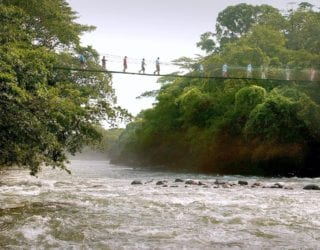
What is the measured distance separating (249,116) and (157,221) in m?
19.2

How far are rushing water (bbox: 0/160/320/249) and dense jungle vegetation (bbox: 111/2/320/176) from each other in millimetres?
11185

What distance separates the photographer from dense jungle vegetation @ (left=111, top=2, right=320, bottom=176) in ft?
82.4

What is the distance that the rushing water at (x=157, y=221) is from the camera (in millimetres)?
6355

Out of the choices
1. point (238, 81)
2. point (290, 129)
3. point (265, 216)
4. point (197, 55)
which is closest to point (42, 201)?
point (265, 216)

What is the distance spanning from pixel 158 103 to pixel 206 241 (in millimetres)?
31846

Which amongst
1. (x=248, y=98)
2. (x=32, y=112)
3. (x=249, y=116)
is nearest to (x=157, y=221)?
(x=32, y=112)

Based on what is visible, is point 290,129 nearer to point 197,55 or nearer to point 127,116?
point 127,116

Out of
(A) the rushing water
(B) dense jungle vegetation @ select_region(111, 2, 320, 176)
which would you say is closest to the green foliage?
→ (B) dense jungle vegetation @ select_region(111, 2, 320, 176)

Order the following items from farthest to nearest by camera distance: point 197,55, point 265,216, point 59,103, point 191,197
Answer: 1. point 197,55
2. point 191,197
3. point 59,103
4. point 265,216

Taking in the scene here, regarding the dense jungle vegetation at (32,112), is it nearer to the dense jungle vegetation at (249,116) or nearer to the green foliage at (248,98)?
the dense jungle vegetation at (249,116)

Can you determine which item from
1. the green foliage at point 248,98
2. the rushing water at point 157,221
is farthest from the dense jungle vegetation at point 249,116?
the rushing water at point 157,221

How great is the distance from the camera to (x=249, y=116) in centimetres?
2627

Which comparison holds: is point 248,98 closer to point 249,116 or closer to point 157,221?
point 249,116

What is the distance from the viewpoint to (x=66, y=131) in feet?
43.9
